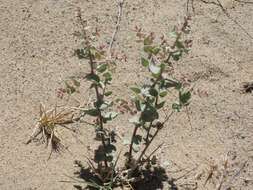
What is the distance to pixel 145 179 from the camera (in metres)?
2.70

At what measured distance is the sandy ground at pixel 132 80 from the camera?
2727mm

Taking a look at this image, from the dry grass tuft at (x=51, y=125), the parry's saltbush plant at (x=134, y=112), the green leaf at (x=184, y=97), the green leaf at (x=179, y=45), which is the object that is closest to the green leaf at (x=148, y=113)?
the parry's saltbush plant at (x=134, y=112)

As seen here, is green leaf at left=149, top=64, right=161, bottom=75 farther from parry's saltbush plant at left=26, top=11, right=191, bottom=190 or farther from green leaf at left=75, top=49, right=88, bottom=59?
green leaf at left=75, top=49, right=88, bottom=59

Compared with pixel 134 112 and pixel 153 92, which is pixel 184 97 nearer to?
pixel 153 92

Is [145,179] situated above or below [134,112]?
below

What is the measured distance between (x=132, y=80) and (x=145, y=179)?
575 millimetres

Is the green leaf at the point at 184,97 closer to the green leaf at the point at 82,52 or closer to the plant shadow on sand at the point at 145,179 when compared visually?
the green leaf at the point at 82,52

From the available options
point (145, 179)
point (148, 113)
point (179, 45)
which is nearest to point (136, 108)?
point (148, 113)

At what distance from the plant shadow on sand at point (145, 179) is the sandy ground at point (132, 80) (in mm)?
38

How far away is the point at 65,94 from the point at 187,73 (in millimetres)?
643

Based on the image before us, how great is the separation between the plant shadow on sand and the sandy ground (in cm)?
4

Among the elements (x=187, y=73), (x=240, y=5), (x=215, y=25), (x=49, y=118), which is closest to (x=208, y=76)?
(x=187, y=73)

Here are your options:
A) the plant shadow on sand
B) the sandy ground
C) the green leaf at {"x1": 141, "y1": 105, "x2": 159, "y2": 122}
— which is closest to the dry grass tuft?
the sandy ground

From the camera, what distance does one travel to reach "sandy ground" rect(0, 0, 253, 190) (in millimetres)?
2727
